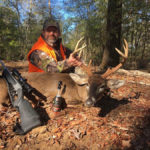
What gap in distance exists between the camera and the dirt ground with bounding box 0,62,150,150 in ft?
8.31

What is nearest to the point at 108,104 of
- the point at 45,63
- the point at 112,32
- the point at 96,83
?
the point at 96,83

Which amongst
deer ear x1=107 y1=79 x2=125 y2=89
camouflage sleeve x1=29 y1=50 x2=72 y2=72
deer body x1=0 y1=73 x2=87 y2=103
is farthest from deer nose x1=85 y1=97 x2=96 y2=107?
camouflage sleeve x1=29 y1=50 x2=72 y2=72

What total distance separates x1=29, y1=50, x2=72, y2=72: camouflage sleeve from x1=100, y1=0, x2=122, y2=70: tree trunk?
3.68 metres

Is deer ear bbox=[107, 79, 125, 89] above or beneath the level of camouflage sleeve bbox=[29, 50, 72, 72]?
beneath

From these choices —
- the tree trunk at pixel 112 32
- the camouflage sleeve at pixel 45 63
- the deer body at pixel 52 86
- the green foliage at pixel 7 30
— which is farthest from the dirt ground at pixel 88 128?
the green foliage at pixel 7 30

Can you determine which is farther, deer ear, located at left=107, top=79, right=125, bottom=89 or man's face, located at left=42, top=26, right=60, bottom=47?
man's face, located at left=42, top=26, right=60, bottom=47

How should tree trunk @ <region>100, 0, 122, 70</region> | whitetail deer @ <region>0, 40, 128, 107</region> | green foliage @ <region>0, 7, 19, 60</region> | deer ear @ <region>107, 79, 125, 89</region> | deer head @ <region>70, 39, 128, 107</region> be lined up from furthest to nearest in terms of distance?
green foliage @ <region>0, 7, 19, 60</region>
tree trunk @ <region>100, 0, 122, 70</region>
deer ear @ <region>107, 79, 125, 89</region>
whitetail deer @ <region>0, 40, 128, 107</region>
deer head @ <region>70, 39, 128, 107</region>

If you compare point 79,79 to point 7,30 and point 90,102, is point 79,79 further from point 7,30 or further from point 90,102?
point 7,30

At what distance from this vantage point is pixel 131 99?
442 cm

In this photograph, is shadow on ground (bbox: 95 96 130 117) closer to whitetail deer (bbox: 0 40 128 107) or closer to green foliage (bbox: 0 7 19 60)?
whitetail deer (bbox: 0 40 128 107)

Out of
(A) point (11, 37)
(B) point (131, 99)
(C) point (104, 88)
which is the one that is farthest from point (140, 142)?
(A) point (11, 37)

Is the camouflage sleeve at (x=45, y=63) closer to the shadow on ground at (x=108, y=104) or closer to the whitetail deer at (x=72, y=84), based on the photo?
the whitetail deer at (x=72, y=84)

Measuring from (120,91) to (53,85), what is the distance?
241 centimetres

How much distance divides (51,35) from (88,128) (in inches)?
149
